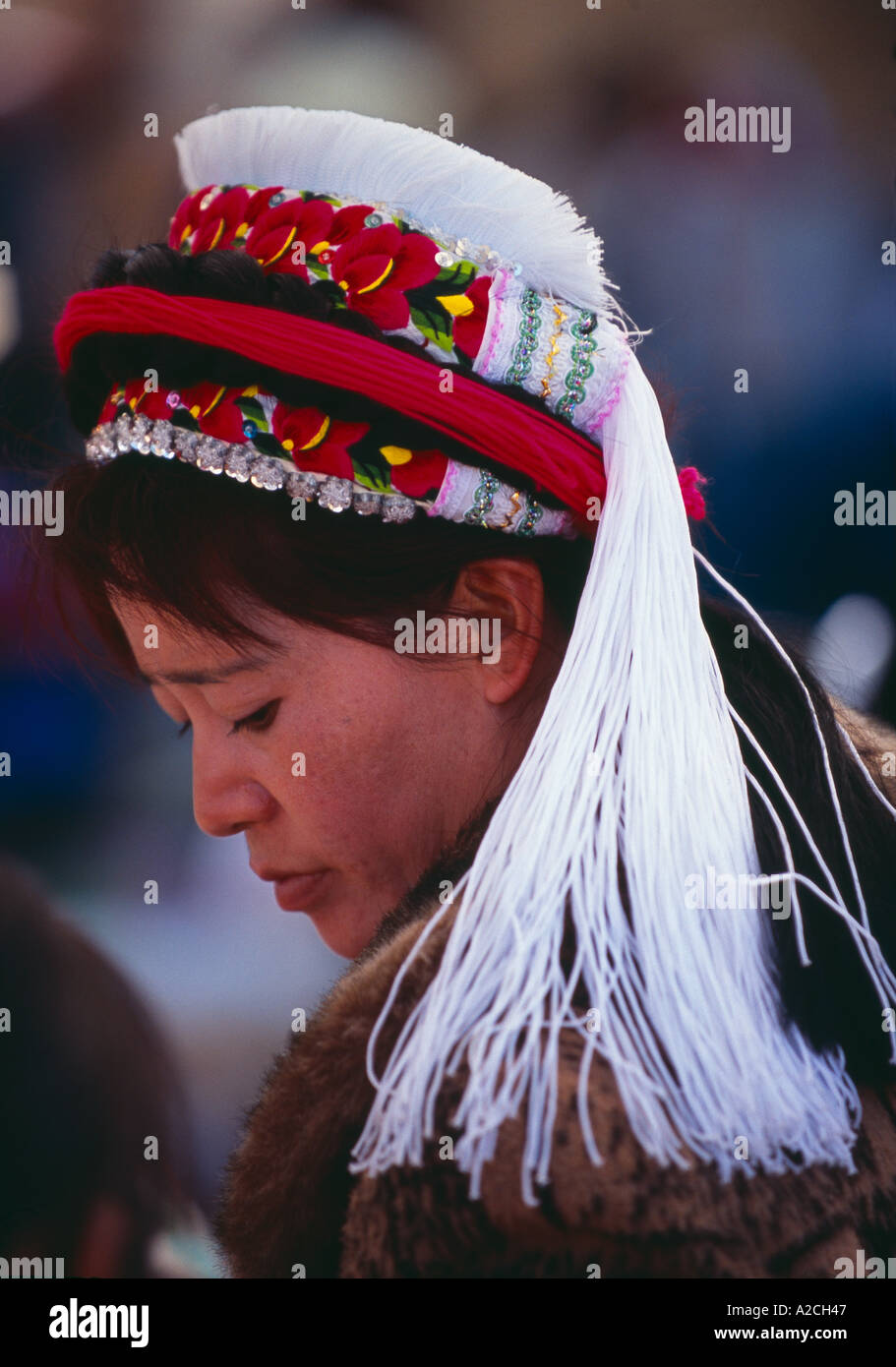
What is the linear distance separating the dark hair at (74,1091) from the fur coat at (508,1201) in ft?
2.47

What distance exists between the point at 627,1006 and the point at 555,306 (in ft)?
1.92

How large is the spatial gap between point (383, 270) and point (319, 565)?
0.25 meters

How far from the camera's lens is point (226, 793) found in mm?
974

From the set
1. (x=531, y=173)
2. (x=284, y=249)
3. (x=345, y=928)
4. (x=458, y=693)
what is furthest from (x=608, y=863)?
(x=531, y=173)

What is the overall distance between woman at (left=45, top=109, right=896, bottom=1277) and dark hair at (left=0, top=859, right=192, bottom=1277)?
0.66 meters

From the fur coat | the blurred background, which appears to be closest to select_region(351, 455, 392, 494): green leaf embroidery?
the fur coat

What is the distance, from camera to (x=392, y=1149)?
2.28 feet

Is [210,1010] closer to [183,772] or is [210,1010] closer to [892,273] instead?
[183,772]

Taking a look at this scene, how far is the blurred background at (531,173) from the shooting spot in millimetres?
1356

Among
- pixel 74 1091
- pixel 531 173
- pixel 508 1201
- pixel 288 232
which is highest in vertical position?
pixel 531 173

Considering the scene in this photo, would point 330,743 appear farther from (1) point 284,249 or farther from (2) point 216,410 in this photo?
(1) point 284,249

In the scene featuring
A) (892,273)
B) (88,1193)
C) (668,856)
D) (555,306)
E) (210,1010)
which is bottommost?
(88,1193)

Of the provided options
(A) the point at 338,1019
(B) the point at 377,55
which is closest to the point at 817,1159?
(A) the point at 338,1019

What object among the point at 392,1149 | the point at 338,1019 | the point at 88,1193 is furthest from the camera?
the point at 88,1193
